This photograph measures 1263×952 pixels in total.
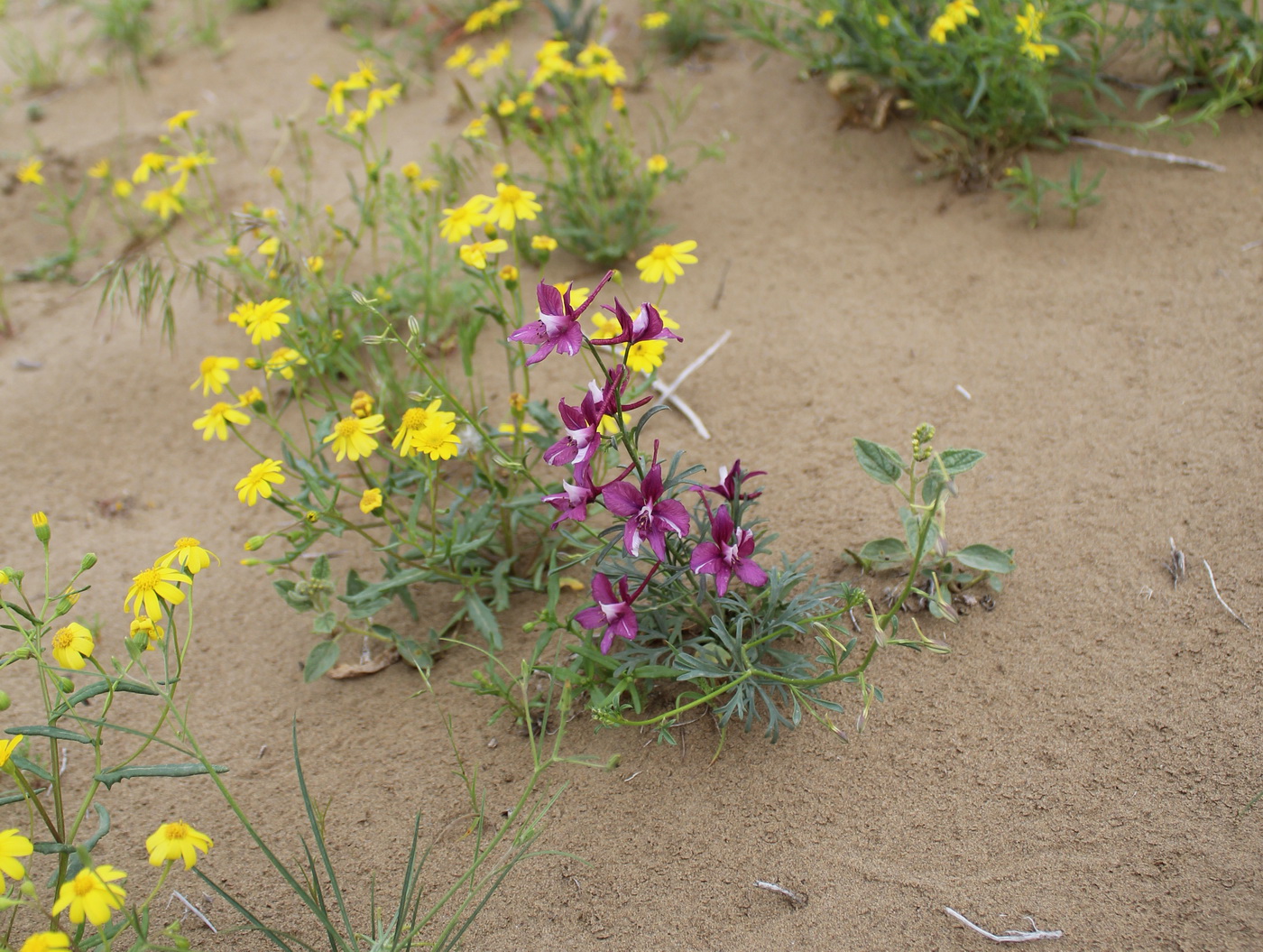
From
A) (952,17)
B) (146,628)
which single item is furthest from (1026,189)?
(146,628)

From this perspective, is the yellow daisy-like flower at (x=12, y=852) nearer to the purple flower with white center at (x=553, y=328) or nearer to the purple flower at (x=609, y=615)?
the purple flower at (x=609, y=615)

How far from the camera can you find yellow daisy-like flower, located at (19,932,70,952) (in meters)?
1.20

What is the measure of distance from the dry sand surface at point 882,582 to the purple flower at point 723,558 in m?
0.43

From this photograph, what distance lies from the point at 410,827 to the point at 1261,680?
1.70m

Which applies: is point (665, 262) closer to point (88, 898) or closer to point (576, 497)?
point (576, 497)

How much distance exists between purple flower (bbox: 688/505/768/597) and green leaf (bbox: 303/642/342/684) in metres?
0.90

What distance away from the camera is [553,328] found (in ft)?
4.65

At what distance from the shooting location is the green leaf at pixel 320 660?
1921 mm

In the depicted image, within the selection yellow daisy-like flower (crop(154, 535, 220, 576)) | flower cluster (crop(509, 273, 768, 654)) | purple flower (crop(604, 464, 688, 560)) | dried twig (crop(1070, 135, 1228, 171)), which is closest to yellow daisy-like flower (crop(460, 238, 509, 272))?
flower cluster (crop(509, 273, 768, 654))

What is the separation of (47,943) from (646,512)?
106 cm

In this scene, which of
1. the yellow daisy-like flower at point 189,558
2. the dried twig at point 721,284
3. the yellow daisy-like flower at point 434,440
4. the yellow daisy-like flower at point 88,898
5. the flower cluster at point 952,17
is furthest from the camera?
the dried twig at point 721,284

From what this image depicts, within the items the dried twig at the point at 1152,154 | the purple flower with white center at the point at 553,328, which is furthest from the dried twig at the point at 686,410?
the dried twig at the point at 1152,154

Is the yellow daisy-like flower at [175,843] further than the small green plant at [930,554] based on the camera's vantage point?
No

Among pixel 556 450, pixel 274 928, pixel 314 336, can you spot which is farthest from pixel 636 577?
pixel 314 336
